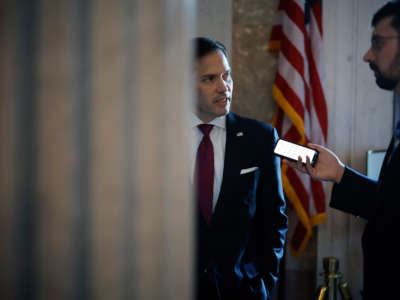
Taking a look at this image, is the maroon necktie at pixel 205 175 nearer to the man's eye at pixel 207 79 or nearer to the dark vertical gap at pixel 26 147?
the man's eye at pixel 207 79

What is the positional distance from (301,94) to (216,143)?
3.47 feet

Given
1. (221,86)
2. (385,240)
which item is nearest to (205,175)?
(221,86)

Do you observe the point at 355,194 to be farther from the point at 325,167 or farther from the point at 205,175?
the point at 205,175

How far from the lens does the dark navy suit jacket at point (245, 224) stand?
1.48 m

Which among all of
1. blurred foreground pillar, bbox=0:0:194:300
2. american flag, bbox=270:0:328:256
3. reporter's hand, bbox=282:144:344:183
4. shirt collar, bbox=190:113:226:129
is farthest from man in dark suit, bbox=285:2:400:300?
american flag, bbox=270:0:328:256

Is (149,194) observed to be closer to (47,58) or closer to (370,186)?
(47,58)

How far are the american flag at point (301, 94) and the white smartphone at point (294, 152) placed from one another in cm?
86

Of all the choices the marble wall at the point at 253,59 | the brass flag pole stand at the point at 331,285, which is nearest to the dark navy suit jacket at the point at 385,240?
the brass flag pole stand at the point at 331,285

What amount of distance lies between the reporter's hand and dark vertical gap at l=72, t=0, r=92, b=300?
1.18m

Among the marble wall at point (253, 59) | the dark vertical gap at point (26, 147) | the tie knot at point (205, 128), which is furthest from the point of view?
the marble wall at point (253, 59)

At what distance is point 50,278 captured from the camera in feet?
1.48

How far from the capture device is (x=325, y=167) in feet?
4.88

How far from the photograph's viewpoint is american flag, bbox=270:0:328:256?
2.38 metres

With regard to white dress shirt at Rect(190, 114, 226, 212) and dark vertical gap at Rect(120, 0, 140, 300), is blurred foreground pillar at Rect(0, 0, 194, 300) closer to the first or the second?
dark vertical gap at Rect(120, 0, 140, 300)
